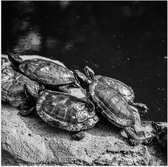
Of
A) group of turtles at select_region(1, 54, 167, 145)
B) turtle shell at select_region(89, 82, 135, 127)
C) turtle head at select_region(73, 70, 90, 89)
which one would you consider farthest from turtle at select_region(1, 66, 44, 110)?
turtle shell at select_region(89, 82, 135, 127)

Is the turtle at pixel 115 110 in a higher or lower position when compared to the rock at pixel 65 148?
higher

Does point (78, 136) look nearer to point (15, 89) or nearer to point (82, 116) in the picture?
point (82, 116)

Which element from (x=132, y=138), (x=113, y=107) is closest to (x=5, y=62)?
(x=113, y=107)

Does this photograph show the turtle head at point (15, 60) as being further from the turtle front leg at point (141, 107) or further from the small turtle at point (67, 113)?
the turtle front leg at point (141, 107)

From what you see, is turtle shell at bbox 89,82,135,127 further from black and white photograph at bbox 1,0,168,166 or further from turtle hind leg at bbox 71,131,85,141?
turtle hind leg at bbox 71,131,85,141

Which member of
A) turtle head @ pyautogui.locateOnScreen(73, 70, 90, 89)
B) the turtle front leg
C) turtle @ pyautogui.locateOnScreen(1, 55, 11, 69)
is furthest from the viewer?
turtle @ pyautogui.locateOnScreen(1, 55, 11, 69)

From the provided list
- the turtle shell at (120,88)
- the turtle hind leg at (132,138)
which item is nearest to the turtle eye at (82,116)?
the turtle hind leg at (132,138)
